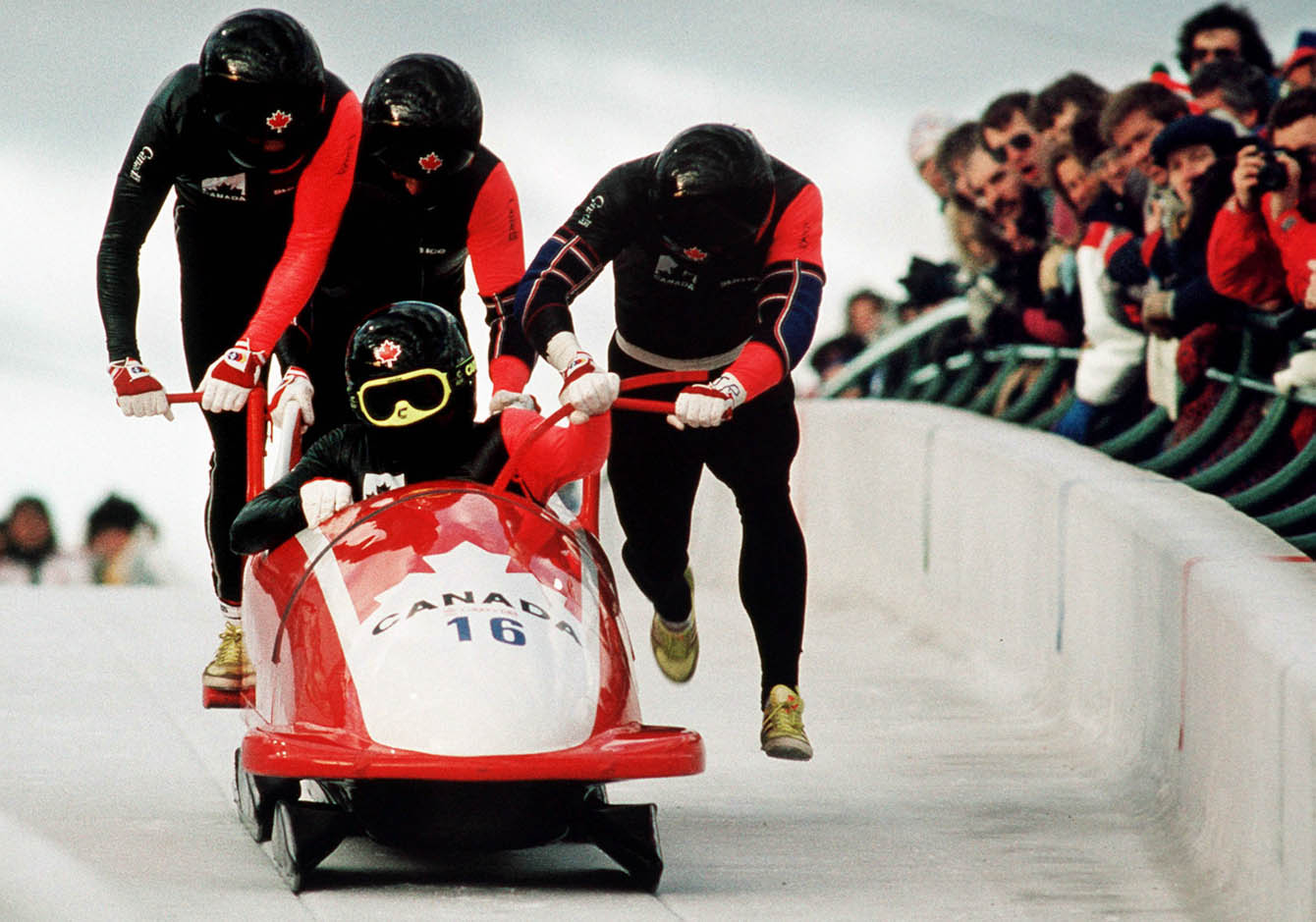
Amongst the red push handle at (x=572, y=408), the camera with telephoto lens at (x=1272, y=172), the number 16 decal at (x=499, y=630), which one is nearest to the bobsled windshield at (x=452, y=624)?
the number 16 decal at (x=499, y=630)

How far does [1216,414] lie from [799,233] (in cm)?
157

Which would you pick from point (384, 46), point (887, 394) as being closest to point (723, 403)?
point (887, 394)

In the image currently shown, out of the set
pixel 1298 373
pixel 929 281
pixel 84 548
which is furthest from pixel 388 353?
pixel 84 548

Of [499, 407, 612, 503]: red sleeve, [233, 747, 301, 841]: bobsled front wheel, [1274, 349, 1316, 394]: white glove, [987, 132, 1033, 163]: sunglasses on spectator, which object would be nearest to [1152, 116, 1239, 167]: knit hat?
[1274, 349, 1316, 394]: white glove

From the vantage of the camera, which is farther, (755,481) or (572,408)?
(755,481)

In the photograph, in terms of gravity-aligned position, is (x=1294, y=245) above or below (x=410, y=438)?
above

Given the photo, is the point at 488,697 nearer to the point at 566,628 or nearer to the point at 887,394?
the point at 566,628

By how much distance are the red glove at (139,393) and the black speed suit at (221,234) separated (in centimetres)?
10

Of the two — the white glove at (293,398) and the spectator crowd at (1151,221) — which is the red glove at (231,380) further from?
the spectator crowd at (1151,221)

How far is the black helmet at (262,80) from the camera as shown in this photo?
420 centimetres

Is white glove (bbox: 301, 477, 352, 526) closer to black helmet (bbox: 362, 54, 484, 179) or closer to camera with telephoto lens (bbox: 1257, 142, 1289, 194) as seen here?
black helmet (bbox: 362, 54, 484, 179)

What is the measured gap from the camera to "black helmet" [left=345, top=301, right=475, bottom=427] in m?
3.67

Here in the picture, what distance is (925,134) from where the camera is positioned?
880cm

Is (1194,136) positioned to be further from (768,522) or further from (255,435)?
(255,435)
